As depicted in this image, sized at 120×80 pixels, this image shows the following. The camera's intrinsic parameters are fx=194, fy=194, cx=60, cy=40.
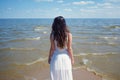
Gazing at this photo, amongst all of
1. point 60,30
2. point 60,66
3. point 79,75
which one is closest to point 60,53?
point 60,66

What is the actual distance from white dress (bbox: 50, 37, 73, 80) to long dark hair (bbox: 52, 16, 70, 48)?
11 cm

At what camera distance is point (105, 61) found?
940 cm

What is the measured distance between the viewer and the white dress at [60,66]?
13.0 feet

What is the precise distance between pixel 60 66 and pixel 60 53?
0.27 meters

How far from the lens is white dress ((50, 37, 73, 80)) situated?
13.0ft

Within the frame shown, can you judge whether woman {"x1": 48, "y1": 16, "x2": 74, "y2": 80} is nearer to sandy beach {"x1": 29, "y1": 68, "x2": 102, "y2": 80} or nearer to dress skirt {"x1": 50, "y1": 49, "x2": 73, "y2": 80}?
dress skirt {"x1": 50, "y1": 49, "x2": 73, "y2": 80}

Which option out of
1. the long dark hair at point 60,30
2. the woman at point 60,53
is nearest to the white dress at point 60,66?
the woman at point 60,53

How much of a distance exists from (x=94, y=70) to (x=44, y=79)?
7.42 feet

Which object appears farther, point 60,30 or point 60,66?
point 60,66

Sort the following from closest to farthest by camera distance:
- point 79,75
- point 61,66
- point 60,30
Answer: point 60,30, point 61,66, point 79,75

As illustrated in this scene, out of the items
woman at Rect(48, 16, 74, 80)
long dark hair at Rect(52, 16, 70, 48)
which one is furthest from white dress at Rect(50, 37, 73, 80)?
long dark hair at Rect(52, 16, 70, 48)

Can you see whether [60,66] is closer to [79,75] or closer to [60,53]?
[60,53]

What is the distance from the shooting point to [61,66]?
397cm

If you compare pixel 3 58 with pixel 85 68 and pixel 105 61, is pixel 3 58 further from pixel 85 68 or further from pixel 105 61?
Answer: pixel 105 61
